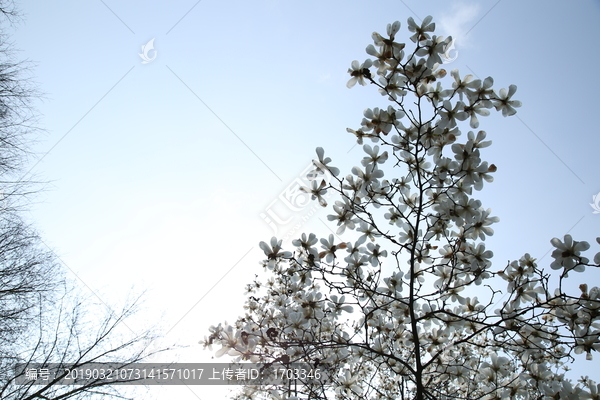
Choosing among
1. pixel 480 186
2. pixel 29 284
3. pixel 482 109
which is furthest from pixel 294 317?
pixel 29 284

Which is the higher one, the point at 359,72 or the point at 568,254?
the point at 359,72

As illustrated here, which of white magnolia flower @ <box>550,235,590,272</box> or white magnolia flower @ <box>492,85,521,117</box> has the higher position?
white magnolia flower @ <box>492,85,521,117</box>

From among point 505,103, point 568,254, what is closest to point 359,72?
point 505,103

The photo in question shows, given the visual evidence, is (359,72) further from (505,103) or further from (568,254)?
(568,254)

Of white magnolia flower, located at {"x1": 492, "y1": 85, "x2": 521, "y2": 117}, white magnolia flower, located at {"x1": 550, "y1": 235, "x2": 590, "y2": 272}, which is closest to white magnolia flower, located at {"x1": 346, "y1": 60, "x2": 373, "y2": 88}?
white magnolia flower, located at {"x1": 492, "y1": 85, "x2": 521, "y2": 117}

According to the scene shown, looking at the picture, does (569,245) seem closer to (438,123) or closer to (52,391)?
(438,123)

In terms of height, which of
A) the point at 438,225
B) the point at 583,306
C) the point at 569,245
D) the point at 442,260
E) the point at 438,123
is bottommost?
the point at 583,306

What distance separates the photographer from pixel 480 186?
182 centimetres

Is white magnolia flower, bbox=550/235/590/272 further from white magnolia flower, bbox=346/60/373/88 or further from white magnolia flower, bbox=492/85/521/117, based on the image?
white magnolia flower, bbox=346/60/373/88

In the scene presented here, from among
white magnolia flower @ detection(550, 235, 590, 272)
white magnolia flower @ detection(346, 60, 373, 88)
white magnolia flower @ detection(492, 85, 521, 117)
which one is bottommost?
white magnolia flower @ detection(550, 235, 590, 272)

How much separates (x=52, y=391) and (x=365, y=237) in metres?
4.52

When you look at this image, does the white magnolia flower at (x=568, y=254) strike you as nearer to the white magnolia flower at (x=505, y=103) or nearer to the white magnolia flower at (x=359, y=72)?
the white magnolia flower at (x=505, y=103)

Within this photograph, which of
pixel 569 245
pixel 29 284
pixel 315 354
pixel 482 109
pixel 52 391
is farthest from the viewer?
pixel 52 391

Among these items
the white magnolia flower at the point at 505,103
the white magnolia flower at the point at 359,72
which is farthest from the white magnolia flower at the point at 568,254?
the white magnolia flower at the point at 359,72
